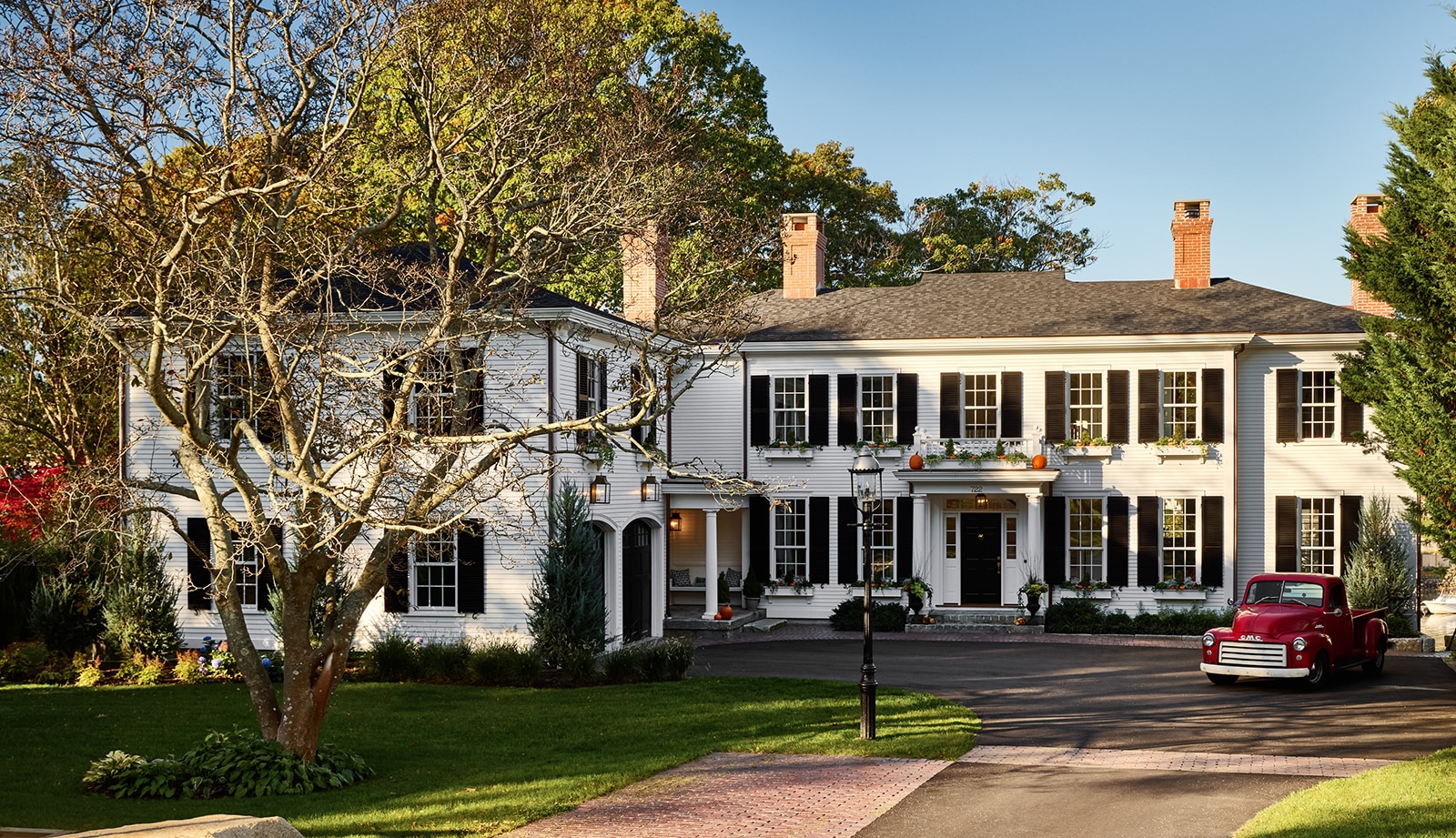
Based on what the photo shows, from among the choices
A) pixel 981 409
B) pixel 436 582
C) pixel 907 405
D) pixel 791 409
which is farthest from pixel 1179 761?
pixel 791 409

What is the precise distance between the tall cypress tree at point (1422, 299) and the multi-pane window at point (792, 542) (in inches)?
548

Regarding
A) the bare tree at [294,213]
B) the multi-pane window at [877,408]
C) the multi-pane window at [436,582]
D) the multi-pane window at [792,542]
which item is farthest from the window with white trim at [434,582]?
the multi-pane window at [877,408]

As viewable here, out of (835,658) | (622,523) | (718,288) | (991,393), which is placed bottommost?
(835,658)

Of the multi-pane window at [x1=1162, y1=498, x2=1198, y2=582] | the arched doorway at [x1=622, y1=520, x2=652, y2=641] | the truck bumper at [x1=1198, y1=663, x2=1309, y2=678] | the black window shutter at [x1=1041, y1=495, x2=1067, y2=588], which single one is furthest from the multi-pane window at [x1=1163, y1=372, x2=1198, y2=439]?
the arched doorway at [x1=622, y1=520, x2=652, y2=641]

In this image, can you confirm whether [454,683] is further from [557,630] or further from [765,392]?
[765,392]

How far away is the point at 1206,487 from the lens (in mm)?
27547

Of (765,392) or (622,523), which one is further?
(765,392)

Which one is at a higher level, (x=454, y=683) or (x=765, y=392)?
(x=765, y=392)

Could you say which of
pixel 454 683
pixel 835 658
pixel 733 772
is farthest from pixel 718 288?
pixel 733 772

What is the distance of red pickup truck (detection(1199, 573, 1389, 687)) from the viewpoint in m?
18.9

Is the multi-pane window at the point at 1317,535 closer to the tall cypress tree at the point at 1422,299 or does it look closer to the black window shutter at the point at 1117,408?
the black window shutter at the point at 1117,408

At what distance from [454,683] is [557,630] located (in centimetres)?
181

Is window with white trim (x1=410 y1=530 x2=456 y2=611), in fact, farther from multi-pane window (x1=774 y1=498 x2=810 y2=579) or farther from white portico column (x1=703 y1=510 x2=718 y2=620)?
multi-pane window (x1=774 y1=498 x2=810 y2=579)

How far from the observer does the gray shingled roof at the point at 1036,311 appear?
92.2 feet
